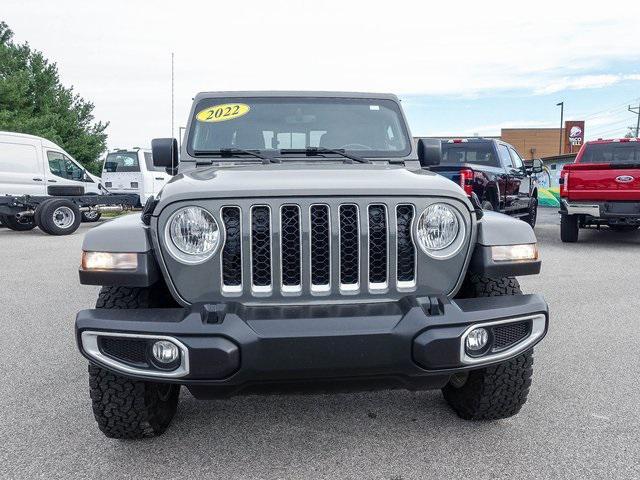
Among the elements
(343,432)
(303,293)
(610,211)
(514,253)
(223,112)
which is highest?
(223,112)

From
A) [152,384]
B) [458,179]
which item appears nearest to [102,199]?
[458,179]

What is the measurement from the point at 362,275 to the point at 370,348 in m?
0.35

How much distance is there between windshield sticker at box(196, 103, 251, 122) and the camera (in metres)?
3.96

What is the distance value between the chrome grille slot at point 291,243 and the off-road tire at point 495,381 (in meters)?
0.90

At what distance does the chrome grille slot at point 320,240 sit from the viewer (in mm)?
2459

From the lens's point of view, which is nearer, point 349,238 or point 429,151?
point 349,238

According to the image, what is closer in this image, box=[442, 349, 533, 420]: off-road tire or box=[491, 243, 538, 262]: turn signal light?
box=[491, 243, 538, 262]: turn signal light

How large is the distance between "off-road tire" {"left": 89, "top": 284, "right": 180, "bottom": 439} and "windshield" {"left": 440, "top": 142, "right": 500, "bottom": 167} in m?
8.47

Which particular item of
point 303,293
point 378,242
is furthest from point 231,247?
point 378,242

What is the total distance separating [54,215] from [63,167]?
1.95m

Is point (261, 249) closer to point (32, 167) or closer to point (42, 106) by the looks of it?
point (32, 167)

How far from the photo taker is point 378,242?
250 cm

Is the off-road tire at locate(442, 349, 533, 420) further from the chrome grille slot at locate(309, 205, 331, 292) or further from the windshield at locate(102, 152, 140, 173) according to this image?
the windshield at locate(102, 152, 140, 173)

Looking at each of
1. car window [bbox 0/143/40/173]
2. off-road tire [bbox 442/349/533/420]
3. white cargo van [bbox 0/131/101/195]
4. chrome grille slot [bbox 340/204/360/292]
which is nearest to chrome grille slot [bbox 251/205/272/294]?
chrome grille slot [bbox 340/204/360/292]
